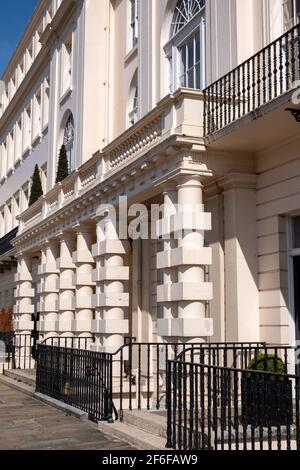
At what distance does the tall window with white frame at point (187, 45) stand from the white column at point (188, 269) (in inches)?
139

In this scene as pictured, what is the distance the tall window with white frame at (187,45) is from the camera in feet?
44.9

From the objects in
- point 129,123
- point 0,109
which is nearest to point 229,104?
point 129,123

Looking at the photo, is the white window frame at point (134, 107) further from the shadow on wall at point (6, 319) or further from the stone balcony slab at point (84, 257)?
the shadow on wall at point (6, 319)

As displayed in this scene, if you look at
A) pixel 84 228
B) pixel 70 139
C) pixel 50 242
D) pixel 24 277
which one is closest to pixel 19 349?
pixel 50 242

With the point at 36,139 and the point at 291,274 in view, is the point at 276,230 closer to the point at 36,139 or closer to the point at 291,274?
the point at 291,274

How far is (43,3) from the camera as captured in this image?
28844 mm

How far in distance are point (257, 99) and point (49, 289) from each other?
11597 mm

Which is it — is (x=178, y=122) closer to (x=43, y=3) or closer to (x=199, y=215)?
(x=199, y=215)

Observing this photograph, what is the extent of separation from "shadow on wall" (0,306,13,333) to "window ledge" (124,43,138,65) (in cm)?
1576

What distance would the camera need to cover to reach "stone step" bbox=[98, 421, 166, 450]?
26.6 ft

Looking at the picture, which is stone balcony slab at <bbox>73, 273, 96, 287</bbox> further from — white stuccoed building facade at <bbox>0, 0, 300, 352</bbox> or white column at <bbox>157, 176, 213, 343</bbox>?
white column at <bbox>157, 176, 213, 343</bbox>

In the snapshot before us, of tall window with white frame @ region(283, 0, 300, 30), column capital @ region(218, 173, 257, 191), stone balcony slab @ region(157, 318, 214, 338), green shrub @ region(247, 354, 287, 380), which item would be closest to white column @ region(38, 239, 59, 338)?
stone balcony slab @ region(157, 318, 214, 338)

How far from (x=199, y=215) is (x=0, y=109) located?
32279 millimetres

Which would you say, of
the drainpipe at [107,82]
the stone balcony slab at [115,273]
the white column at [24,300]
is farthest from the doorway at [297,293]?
the white column at [24,300]
